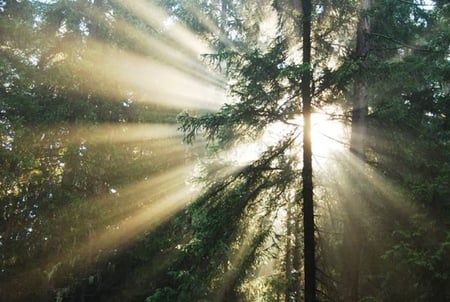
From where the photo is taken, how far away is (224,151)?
10.4 metres

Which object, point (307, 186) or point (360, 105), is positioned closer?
point (307, 186)

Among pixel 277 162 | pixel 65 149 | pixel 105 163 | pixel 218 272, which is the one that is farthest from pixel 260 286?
pixel 65 149

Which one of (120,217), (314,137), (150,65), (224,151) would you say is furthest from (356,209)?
(150,65)

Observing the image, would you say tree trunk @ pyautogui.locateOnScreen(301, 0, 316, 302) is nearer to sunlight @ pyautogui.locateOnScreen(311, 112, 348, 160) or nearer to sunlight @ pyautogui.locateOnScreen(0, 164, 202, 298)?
sunlight @ pyautogui.locateOnScreen(311, 112, 348, 160)

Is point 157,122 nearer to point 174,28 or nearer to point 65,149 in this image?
point 65,149

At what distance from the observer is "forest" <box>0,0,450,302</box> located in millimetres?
7789

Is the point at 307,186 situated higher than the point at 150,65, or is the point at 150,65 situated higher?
the point at 150,65

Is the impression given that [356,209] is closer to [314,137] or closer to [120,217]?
[314,137]

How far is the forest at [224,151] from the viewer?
7789 mm

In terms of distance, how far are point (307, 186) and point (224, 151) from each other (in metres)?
3.36

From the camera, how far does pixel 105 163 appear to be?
491 inches

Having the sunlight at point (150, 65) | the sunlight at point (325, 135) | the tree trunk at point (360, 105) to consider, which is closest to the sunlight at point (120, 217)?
the sunlight at point (150, 65)

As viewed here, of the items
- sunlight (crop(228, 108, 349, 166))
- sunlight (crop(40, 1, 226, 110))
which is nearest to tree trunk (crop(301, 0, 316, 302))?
sunlight (crop(228, 108, 349, 166))

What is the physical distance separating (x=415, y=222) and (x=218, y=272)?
396cm
